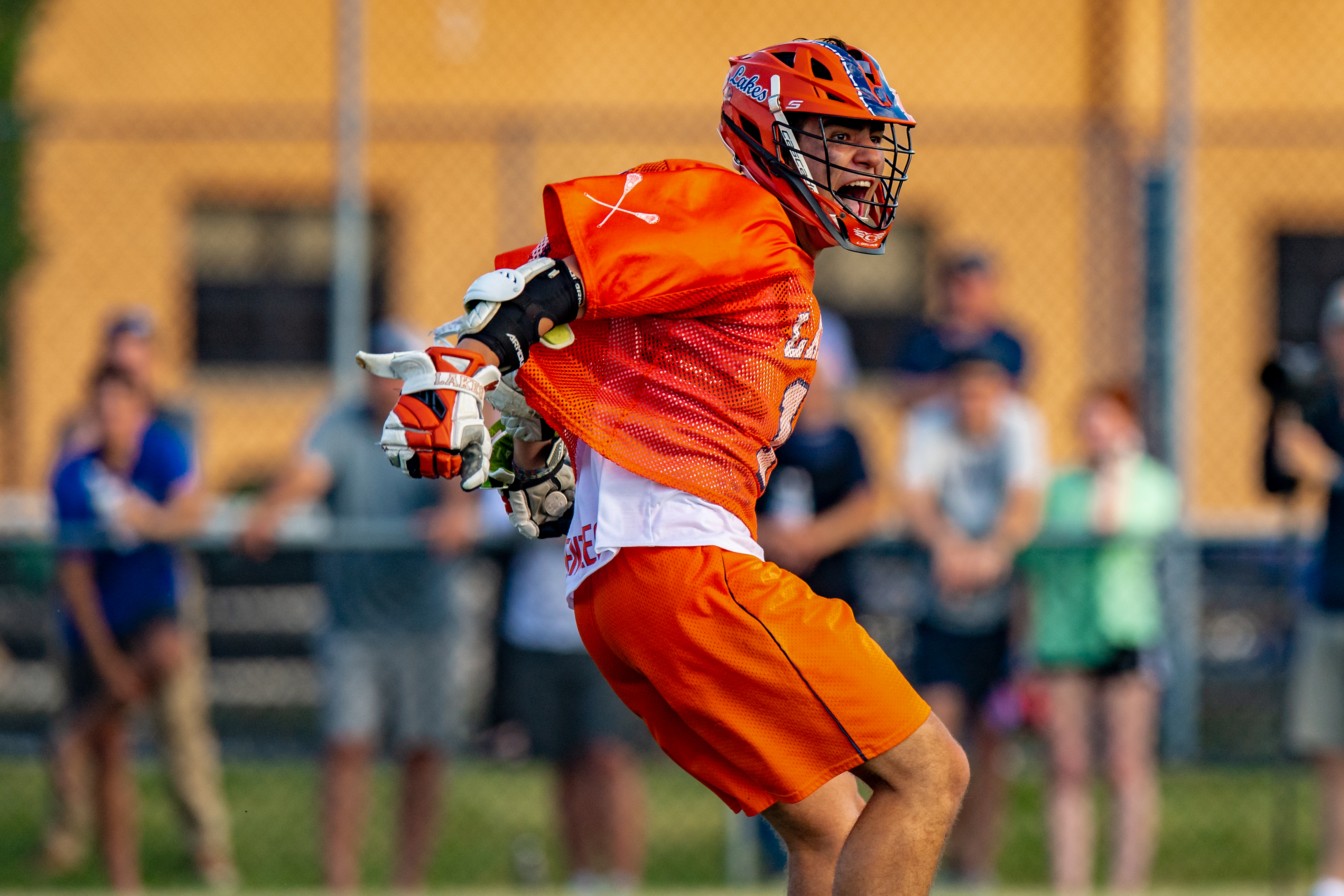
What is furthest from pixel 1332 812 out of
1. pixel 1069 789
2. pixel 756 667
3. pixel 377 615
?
pixel 756 667

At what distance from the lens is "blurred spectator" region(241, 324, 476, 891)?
6844mm

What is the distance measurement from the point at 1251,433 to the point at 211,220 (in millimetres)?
8532

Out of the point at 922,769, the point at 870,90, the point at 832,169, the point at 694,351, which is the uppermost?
the point at 870,90

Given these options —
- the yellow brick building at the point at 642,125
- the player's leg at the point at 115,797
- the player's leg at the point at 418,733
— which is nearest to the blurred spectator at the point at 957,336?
the player's leg at the point at 418,733

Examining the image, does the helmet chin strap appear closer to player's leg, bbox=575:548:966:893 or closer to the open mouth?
the open mouth

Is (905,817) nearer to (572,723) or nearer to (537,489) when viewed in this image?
(537,489)

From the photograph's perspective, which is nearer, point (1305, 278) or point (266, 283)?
point (266, 283)

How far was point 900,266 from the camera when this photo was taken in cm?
1469

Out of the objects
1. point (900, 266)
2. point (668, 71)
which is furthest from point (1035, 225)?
point (668, 71)

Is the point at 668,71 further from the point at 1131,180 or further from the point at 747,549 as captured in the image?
the point at 747,549

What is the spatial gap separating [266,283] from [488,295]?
10886mm

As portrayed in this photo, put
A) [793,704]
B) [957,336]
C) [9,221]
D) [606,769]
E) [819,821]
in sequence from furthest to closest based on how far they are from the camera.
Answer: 1. [9,221]
2. [957,336]
3. [606,769]
4. [819,821]
5. [793,704]

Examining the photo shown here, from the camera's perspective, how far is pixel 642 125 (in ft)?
42.8

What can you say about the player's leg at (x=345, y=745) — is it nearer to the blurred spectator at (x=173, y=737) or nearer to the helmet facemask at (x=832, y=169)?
the blurred spectator at (x=173, y=737)
